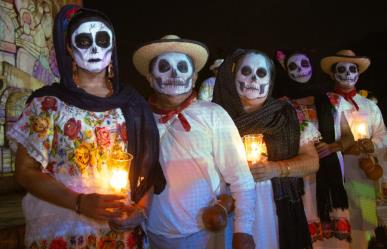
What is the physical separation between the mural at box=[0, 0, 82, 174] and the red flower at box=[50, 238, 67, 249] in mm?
5105

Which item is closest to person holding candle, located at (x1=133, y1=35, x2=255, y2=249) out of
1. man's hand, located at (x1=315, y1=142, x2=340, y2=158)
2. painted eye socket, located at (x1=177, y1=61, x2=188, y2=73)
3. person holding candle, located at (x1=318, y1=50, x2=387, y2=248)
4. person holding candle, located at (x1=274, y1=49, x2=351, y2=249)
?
painted eye socket, located at (x1=177, y1=61, x2=188, y2=73)

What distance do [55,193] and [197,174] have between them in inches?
45.3

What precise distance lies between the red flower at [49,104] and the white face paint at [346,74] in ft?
14.8

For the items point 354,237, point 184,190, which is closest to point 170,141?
point 184,190

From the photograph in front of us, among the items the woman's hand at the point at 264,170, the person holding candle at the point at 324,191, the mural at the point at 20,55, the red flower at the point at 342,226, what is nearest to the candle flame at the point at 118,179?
the woman's hand at the point at 264,170

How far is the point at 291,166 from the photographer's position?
13.2 ft

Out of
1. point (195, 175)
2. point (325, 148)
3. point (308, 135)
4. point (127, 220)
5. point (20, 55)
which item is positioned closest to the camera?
point (127, 220)

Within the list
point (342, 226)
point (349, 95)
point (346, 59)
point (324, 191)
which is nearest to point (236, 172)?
point (324, 191)

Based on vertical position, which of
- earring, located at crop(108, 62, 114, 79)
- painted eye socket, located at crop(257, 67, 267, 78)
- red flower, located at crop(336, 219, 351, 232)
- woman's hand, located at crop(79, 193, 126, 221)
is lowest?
red flower, located at crop(336, 219, 351, 232)

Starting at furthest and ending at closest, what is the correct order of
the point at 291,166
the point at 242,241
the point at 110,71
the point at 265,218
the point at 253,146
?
the point at 291,166
the point at 265,218
the point at 253,146
the point at 242,241
the point at 110,71

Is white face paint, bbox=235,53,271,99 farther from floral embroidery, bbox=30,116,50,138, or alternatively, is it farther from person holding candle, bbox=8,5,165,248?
floral embroidery, bbox=30,116,50,138

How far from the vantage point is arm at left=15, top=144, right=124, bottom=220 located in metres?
2.36

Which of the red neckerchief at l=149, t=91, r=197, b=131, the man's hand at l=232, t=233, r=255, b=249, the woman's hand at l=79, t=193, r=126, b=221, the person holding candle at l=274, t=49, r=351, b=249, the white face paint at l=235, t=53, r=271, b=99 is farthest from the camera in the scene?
the person holding candle at l=274, t=49, r=351, b=249

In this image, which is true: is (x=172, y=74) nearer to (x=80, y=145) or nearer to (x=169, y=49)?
(x=169, y=49)
